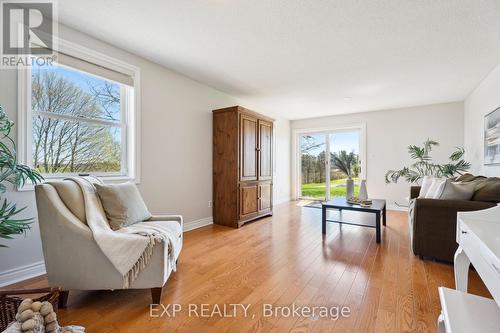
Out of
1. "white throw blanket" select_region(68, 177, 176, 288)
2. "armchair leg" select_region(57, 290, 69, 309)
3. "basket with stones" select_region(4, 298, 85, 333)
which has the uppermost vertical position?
"white throw blanket" select_region(68, 177, 176, 288)

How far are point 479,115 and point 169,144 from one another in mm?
4742

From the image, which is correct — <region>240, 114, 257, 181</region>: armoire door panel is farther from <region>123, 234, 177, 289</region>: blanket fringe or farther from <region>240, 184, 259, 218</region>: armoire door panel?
<region>123, 234, 177, 289</region>: blanket fringe

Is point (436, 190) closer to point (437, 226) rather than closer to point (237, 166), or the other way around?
point (437, 226)

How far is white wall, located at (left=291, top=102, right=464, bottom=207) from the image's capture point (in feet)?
15.0

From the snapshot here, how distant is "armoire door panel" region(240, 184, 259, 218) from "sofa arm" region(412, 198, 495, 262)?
2.23m

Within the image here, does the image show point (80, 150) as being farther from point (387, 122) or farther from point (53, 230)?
point (387, 122)

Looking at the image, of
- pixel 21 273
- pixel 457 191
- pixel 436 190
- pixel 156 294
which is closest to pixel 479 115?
pixel 436 190

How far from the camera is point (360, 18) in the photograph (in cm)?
200

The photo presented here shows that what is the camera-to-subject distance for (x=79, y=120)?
240 cm

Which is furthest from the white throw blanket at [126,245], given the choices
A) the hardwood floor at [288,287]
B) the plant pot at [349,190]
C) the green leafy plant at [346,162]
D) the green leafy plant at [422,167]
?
the green leafy plant at [346,162]

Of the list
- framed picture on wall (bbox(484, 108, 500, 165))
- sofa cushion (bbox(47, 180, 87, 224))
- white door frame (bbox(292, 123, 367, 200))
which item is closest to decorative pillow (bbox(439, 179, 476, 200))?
framed picture on wall (bbox(484, 108, 500, 165))

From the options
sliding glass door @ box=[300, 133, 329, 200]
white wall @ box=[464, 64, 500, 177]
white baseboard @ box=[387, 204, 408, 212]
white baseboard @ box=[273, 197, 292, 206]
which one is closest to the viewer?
white wall @ box=[464, 64, 500, 177]

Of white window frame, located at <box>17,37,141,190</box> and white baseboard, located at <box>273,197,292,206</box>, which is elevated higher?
white window frame, located at <box>17,37,141,190</box>

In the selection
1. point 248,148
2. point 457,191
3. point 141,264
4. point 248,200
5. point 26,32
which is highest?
point 26,32
